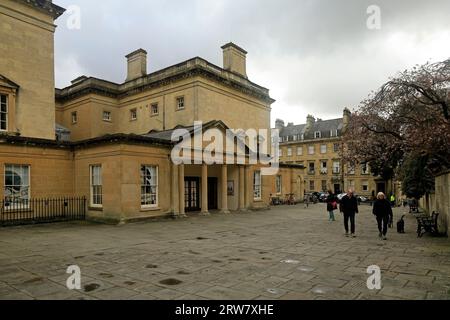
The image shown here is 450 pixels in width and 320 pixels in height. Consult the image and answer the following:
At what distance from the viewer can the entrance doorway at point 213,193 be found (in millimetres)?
25172

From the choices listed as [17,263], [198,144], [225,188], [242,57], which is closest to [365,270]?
[17,263]

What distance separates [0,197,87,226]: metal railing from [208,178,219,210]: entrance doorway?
992 centimetres

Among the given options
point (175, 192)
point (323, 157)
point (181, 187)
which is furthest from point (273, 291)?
point (323, 157)

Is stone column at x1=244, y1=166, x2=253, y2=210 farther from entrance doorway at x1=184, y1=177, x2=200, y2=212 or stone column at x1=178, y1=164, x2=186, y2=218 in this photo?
stone column at x1=178, y1=164, x2=186, y2=218

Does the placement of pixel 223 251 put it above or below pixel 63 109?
below

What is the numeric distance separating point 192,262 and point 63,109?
31.1 metres

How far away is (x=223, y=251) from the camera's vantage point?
928 centimetres

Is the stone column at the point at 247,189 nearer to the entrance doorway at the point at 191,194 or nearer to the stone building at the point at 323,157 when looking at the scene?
the entrance doorway at the point at 191,194

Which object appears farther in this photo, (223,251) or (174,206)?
(174,206)

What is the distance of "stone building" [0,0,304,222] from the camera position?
16391 mm

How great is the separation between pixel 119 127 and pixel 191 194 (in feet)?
43.8

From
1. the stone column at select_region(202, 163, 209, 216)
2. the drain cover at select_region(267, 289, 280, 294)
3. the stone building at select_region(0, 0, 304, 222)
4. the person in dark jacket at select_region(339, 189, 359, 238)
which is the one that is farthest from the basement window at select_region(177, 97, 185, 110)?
the drain cover at select_region(267, 289, 280, 294)

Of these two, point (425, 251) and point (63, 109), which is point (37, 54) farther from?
point (425, 251)

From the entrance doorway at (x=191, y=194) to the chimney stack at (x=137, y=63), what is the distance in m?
13.5
